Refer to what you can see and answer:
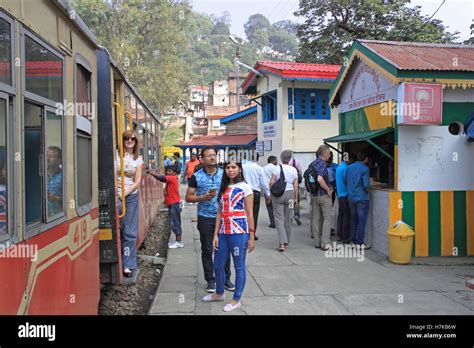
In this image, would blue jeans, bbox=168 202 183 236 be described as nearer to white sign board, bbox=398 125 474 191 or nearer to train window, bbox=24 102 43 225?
white sign board, bbox=398 125 474 191

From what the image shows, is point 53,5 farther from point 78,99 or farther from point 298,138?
point 298,138

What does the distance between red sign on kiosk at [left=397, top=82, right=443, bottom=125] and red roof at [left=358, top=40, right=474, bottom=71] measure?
34cm

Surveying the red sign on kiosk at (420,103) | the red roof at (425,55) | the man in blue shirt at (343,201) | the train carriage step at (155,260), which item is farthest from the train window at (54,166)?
the man in blue shirt at (343,201)

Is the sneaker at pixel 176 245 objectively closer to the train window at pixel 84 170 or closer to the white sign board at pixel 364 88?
the train window at pixel 84 170

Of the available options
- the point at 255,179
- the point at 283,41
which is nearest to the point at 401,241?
the point at 255,179

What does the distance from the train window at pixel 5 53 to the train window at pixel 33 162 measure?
317mm

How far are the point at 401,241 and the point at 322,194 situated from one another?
1632 mm

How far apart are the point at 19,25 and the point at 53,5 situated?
793 mm

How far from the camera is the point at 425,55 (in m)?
8.50

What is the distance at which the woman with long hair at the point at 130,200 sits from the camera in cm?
604

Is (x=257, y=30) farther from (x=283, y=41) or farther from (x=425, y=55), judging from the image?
(x=425, y=55)

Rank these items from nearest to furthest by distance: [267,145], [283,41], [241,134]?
[267,145] → [241,134] → [283,41]
